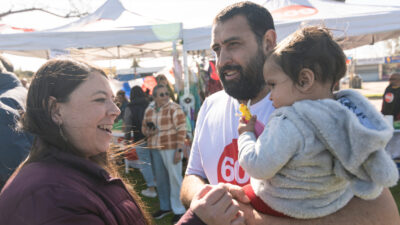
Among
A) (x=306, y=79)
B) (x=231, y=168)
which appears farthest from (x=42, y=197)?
(x=306, y=79)

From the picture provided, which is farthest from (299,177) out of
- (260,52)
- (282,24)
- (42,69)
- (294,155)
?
(282,24)

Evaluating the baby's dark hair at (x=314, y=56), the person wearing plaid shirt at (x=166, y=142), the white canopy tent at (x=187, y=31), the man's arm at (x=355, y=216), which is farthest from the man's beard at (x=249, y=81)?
the white canopy tent at (x=187, y=31)

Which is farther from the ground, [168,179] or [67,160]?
[67,160]

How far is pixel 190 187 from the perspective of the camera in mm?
1738

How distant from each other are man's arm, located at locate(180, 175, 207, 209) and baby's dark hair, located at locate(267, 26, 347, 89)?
33.3 inches

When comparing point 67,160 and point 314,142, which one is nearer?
point 314,142

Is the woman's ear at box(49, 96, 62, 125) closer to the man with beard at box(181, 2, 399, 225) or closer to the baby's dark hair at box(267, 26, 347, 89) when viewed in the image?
the man with beard at box(181, 2, 399, 225)

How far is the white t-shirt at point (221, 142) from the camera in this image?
1589 mm

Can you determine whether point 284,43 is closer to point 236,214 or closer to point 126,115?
point 236,214

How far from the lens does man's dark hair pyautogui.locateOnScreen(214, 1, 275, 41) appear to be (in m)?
1.70

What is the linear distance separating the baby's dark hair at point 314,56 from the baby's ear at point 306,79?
0.01 metres

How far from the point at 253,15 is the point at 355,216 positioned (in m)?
1.17

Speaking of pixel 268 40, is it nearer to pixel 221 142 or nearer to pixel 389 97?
pixel 221 142

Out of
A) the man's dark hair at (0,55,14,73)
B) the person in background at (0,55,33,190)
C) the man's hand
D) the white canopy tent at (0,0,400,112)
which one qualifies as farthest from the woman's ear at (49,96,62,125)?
the white canopy tent at (0,0,400,112)
